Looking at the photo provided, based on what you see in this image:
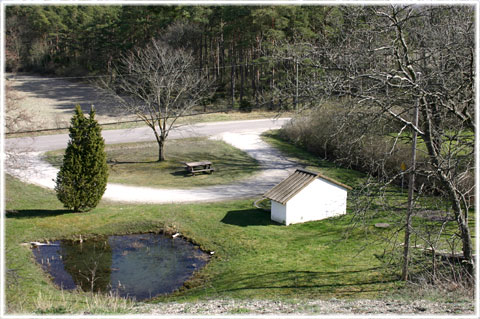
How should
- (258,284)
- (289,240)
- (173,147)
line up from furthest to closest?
1. (173,147)
2. (289,240)
3. (258,284)

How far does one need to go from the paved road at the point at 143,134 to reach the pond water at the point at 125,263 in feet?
45.8

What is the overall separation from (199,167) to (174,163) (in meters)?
1.88

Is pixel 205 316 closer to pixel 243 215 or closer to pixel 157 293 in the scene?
pixel 157 293

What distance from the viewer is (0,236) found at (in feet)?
41.4

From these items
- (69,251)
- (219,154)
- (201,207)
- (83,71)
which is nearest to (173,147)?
(219,154)

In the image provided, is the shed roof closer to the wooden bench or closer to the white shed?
the white shed

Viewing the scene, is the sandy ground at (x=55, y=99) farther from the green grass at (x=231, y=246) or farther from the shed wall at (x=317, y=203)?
the shed wall at (x=317, y=203)

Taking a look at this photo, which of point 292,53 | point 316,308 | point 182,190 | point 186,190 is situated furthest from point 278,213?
point 316,308

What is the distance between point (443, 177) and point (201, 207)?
33.7 feet

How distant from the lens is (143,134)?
104 ft

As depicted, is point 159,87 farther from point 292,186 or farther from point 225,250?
point 225,250

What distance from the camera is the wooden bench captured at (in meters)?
22.4

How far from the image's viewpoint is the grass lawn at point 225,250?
10266 mm

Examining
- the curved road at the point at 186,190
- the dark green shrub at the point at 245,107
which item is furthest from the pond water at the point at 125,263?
the dark green shrub at the point at 245,107
